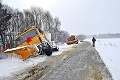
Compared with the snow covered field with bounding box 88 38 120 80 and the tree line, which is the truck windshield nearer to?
the snow covered field with bounding box 88 38 120 80

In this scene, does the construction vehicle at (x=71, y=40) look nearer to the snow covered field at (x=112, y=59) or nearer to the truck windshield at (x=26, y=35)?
the snow covered field at (x=112, y=59)

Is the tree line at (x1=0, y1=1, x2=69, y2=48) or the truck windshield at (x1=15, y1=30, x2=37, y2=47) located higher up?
the tree line at (x1=0, y1=1, x2=69, y2=48)

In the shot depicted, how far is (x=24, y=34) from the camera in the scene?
67.0 feet

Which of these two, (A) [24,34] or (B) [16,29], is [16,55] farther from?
(B) [16,29]

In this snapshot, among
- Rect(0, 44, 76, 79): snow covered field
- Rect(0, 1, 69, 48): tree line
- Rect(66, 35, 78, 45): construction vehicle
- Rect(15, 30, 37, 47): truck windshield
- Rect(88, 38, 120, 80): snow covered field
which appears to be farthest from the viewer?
Rect(66, 35, 78, 45): construction vehicle

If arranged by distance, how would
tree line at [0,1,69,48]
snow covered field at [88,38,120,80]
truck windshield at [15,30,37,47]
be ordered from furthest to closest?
tree line at [0,1,69,48] → truck windshield at [15,30,37,47] → snow covered field at [88,38,120,80]

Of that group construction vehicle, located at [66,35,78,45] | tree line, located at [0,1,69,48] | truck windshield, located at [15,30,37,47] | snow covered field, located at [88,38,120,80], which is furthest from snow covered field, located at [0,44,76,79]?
construction vehicle, located at [66,35,78,45]

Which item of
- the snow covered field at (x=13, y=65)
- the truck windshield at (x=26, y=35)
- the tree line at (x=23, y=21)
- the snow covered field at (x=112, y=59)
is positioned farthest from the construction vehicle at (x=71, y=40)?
the snow covered field at (x=13, y=65)

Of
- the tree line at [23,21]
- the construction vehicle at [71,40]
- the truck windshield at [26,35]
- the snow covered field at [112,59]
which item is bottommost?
the snow covered field at [112,59]

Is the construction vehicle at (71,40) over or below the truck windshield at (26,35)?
below

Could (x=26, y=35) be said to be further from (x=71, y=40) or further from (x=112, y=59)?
(x=71, y=40)

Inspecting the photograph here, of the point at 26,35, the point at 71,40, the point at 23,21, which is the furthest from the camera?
the point at 71,40

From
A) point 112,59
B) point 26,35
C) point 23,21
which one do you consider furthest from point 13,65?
point 23,21

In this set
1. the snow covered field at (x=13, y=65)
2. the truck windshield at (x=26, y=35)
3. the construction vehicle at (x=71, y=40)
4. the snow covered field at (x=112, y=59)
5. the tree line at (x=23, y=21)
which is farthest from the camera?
the construction vehicle at (x=71, y=40)
